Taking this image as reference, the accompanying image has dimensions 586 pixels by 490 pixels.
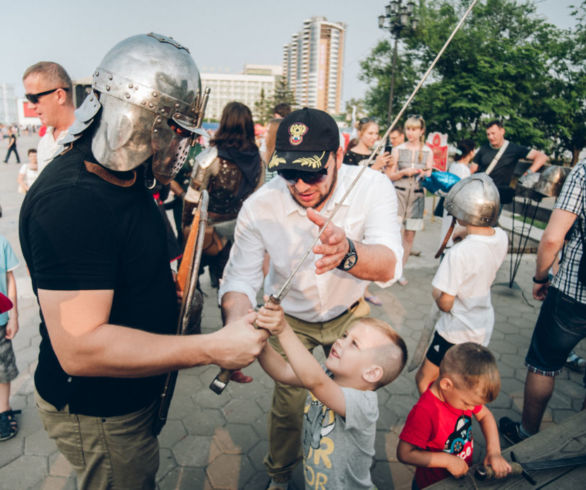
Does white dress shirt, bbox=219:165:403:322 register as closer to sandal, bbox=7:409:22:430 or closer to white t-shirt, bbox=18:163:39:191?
sandal, bbox=7:409:22:430

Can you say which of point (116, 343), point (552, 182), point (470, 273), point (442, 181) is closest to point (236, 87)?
point (442, 181)

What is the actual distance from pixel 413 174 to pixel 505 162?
1.36 metres

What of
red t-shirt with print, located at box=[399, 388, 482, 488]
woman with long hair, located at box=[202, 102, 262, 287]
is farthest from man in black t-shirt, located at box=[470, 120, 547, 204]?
red t-shirt with print, located at box=[399, 388, 482, 488]

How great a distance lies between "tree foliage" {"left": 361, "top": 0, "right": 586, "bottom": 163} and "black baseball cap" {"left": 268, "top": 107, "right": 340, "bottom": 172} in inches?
902

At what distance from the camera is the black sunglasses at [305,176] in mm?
1951

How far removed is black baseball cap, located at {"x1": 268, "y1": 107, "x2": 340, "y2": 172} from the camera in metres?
1.90

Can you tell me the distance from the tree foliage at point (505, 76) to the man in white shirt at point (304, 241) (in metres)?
22.7

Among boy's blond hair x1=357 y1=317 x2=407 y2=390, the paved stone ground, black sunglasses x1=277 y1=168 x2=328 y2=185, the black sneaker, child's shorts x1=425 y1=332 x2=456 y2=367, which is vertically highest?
black sunglasses x1=277 y1=168 x2=328 y2=185

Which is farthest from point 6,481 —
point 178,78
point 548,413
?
point 548,413

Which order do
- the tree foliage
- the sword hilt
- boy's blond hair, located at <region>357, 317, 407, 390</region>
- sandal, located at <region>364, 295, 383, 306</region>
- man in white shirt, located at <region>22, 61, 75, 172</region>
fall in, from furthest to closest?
the tree foliage
sandal, located at <region>364, 295, 383, 306</region>
man in white shirt, located at <region>22, 61, 75, 172</region>
boy's blond hair, located at <region>357, 317, 407, 390</region>
the sword hilt

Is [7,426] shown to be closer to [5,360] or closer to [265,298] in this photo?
[5,360]

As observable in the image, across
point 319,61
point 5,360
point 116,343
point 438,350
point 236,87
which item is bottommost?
point 5,360

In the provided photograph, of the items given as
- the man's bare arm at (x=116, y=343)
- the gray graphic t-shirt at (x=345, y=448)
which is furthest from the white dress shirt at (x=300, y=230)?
the man's bare arm at (x=116, y=343)

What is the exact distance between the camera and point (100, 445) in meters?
1.53
